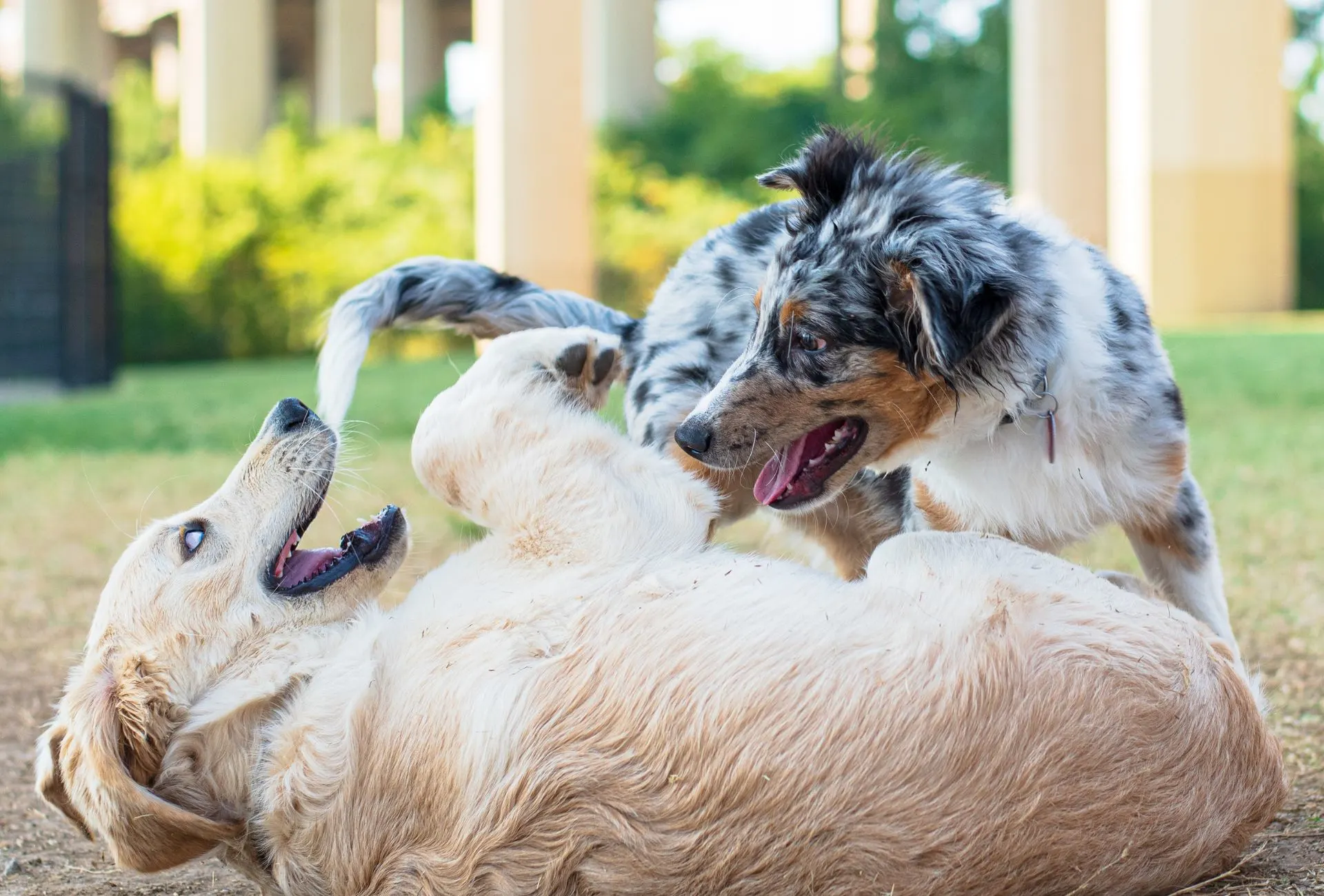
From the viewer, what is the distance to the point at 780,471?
3754 mm

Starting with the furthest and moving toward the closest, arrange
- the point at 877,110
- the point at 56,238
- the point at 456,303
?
the point at 877,110
the point at 56,238
the point at 456,303

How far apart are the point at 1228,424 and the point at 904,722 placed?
25.5ft

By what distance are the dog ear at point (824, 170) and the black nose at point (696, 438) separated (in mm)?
661

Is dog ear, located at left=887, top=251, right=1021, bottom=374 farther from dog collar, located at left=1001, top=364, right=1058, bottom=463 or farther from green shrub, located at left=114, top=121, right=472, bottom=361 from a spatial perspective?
green shrub, located at left=114, top=121, right=472, bottom=361

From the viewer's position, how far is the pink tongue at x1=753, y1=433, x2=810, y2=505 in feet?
12.2

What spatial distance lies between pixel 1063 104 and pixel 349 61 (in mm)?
21727

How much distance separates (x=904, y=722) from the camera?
2.49 metres

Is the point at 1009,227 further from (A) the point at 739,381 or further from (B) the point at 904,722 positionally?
(B) the point at 904,722

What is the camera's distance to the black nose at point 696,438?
366cm

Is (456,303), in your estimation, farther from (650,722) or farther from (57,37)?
(57,37)

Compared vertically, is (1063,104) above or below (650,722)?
above

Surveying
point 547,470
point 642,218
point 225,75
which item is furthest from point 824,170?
point 225,75

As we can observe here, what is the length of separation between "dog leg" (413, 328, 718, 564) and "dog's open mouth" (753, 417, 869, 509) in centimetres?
50

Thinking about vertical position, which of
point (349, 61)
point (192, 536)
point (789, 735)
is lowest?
point (789, 735)
